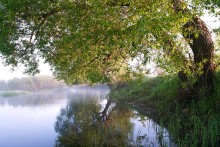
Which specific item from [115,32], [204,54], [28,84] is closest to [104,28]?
[115,32]

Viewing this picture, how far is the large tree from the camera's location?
9.75 meters

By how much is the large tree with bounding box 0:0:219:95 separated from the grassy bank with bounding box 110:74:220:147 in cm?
142

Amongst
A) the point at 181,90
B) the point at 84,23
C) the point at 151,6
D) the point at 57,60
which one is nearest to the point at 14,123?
the point at 57,60

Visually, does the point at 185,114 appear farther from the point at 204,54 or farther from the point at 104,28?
the point at 104,28

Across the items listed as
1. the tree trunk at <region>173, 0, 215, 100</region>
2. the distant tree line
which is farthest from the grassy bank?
the distant tree line

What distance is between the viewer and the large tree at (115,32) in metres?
9.75

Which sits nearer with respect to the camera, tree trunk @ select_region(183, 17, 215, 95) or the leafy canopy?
the leafy canopy

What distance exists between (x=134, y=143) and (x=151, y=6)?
219 inches

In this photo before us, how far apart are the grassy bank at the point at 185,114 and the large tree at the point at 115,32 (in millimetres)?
1420

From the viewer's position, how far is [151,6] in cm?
977

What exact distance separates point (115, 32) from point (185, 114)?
6.66 metres

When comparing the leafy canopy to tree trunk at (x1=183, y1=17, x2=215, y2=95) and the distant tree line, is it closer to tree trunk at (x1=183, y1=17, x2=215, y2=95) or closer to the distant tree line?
tree trunk at (x1=183, y1=17, x2=215, y2=95)

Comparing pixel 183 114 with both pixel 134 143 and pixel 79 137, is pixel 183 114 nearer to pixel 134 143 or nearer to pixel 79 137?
pixel 134 143

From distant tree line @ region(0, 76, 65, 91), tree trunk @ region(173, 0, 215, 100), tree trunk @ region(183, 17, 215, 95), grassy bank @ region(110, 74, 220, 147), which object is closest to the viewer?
grassy bank @ region(110, 74, 220, 147)
